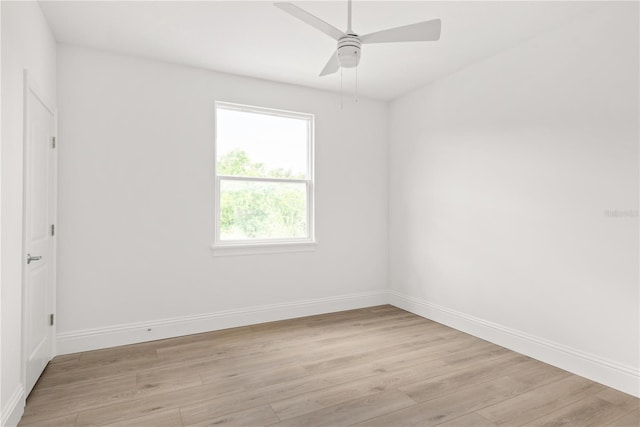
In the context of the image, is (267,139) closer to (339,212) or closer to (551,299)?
(339,212)

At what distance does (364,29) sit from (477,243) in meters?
2.33

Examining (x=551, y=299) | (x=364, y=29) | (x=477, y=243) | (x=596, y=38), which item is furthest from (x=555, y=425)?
(x=364, y=29)

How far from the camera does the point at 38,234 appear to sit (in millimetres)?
2695

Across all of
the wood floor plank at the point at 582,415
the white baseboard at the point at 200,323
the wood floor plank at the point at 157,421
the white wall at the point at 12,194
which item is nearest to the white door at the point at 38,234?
the white wall at the point at 12,194

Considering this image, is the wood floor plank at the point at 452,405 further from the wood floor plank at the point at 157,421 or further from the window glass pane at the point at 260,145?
the window glass pane at the point at 260,145

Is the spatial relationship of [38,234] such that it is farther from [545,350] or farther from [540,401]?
[545,350]

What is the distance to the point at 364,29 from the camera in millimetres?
2959

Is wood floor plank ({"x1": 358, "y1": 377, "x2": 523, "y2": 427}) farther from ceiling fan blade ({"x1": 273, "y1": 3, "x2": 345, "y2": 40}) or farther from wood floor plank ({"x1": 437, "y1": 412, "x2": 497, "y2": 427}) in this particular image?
ceiling fan blade ({"x1": 273, "y1": 3, "x2": 345, "y2": 40})

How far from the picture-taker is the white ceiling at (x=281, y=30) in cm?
266

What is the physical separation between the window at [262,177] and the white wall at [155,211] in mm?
132

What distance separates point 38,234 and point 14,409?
1210mm

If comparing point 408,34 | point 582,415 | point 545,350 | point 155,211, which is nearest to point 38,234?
point 155,211

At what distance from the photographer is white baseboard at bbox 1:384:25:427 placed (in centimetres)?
198

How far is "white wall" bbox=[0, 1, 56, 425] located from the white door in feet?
0.29
